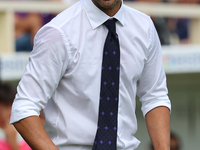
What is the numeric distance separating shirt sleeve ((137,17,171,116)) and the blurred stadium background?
338 cm

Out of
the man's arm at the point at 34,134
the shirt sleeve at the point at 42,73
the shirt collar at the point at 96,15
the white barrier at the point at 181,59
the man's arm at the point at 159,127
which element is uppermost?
the shirt collar at the point at 96,15

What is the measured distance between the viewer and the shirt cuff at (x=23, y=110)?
2213 millimetres

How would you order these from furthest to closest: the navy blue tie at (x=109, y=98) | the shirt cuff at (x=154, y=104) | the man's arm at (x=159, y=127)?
the shirt cuff at (x=154, y=104), the man's arm at (x=159, y=127), the navy blue tie at (x=109, y=98)

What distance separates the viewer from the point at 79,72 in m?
2.35

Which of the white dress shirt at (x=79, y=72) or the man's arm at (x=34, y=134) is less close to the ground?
the white dress shirt at (x=79, y=72)

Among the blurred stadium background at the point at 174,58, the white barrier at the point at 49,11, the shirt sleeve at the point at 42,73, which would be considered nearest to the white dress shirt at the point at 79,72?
the shirt sleeve at the point at 42,73

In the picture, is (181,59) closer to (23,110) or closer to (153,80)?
(153,80)

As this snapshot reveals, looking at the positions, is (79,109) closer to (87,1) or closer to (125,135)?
(125,135)

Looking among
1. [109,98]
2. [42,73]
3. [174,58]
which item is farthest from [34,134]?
[174,58]

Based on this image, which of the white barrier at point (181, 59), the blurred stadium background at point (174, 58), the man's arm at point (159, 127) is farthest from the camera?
the white barrier at point (181, 59)

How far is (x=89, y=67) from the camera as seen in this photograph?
2.38 m

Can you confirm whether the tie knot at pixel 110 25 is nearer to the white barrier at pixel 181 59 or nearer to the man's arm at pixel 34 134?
the man's arm at pixel 34 134

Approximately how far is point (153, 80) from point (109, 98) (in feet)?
1.19

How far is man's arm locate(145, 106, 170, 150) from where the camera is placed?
2.52 meters
